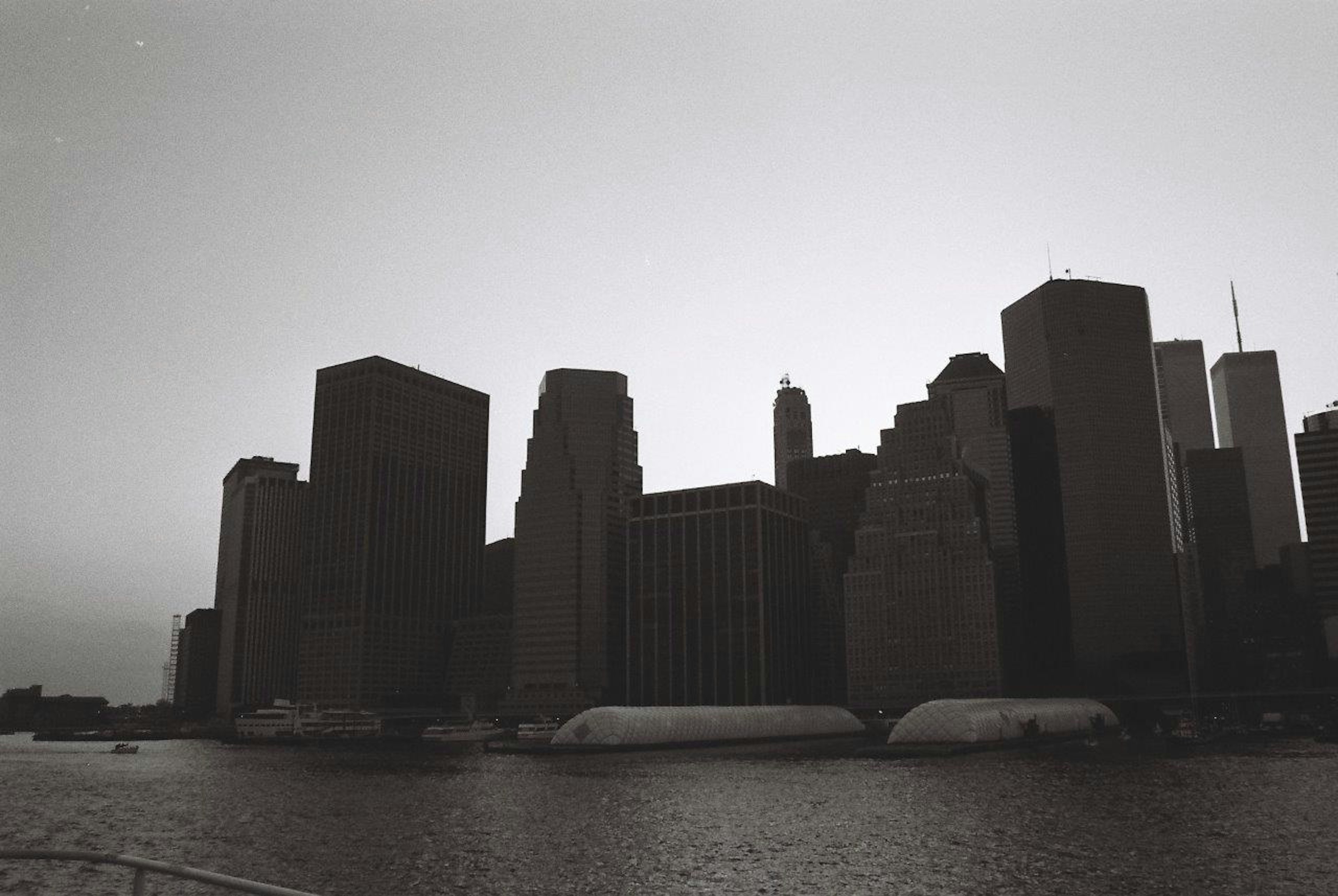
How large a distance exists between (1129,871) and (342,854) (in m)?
51.3

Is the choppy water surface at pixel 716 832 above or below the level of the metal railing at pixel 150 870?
below

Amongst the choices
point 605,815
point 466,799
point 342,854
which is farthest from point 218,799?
point 342,854

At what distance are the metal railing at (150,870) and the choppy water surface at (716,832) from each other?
54422 mm

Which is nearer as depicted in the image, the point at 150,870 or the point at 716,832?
the point at 150,870

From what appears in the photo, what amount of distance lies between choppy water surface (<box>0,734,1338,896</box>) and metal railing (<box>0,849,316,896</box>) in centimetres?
5442

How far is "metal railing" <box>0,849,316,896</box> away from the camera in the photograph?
1170cm

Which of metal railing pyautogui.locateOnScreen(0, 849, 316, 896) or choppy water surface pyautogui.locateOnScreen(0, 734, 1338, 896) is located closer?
metal railing pyautogui.locateOnScreen(0, 849, 316, 896)

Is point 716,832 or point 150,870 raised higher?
point 150,870

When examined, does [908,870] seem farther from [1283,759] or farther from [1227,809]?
[1283,759]

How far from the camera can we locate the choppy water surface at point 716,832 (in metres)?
66.4

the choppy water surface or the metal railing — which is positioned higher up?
the metal railing

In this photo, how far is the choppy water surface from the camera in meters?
66.4

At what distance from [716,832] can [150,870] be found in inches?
3361

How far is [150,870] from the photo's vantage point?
11641mm
